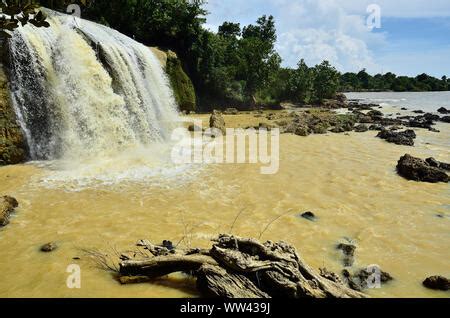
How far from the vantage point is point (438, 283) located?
4.73 meters

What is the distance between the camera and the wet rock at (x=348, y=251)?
212 inches

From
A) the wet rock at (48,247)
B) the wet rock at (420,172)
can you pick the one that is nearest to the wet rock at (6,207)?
the wet rock at (48,247)

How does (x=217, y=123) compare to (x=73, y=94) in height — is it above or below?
below

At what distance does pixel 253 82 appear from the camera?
35.4 metres

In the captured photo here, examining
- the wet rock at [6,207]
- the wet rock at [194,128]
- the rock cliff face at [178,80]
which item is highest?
the rock cliff face at [178,80]

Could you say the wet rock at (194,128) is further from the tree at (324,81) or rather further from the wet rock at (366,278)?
the tree at (324,81)

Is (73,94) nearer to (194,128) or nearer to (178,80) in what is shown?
(194,128)

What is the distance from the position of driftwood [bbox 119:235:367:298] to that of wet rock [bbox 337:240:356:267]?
1.01 metres

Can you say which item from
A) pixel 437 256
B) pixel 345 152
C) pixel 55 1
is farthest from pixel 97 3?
pixel 437 256

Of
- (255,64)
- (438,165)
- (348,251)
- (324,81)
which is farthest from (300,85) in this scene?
(348,251)

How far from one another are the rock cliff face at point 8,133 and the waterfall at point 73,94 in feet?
0.78

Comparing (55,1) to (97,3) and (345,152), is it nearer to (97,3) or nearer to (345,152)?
(345,152)

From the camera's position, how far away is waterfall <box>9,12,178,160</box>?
11047mm

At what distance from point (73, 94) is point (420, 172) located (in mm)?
10440
